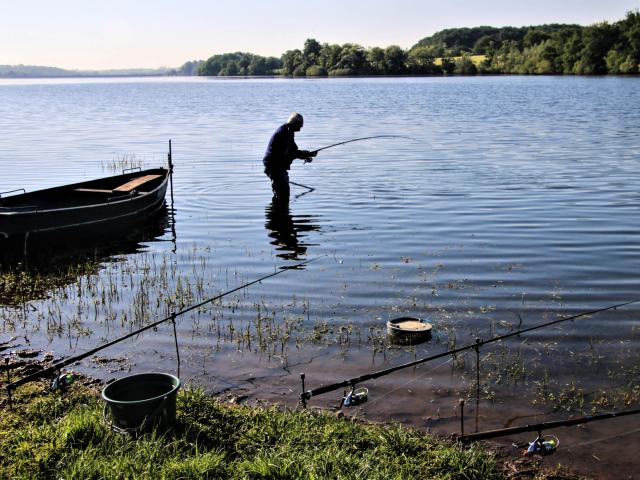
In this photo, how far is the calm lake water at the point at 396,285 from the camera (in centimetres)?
820

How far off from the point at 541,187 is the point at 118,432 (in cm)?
1849

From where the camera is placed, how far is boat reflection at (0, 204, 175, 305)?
13.0 m

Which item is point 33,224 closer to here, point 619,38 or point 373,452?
point 373,452

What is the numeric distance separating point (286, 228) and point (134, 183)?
18.2 feet

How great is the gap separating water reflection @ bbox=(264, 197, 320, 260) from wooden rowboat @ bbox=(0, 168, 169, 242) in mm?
3541

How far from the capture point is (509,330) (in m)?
10.1

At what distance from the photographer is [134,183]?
20.4 meters

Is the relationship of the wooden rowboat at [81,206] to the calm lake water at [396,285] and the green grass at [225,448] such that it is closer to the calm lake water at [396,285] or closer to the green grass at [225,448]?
the calm lake water at [396,285]

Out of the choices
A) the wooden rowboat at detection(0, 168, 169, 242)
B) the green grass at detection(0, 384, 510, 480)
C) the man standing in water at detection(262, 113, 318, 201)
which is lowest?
the green grass at detection(0, 384, 510, 480)

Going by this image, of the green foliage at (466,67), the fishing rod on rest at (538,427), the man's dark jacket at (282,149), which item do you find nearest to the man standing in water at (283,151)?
the man's dark jacket at (282,149)

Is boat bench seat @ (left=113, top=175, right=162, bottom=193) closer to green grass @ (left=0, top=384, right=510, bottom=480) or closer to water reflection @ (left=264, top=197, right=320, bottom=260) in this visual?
water reflection @ (left=264, top=197, right=320, bottom=260)

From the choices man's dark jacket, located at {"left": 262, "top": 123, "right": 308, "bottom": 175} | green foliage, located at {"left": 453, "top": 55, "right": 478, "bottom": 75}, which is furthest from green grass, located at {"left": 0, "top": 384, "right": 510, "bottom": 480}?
green foliage, located at {"left": 453, "top": 55, "right": 478, "bottom": 75}

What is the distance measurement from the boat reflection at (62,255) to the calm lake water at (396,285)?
0.79ft

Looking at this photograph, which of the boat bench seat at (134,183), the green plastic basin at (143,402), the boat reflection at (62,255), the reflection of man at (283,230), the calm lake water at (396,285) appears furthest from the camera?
the boat bench seat at (134,183)
